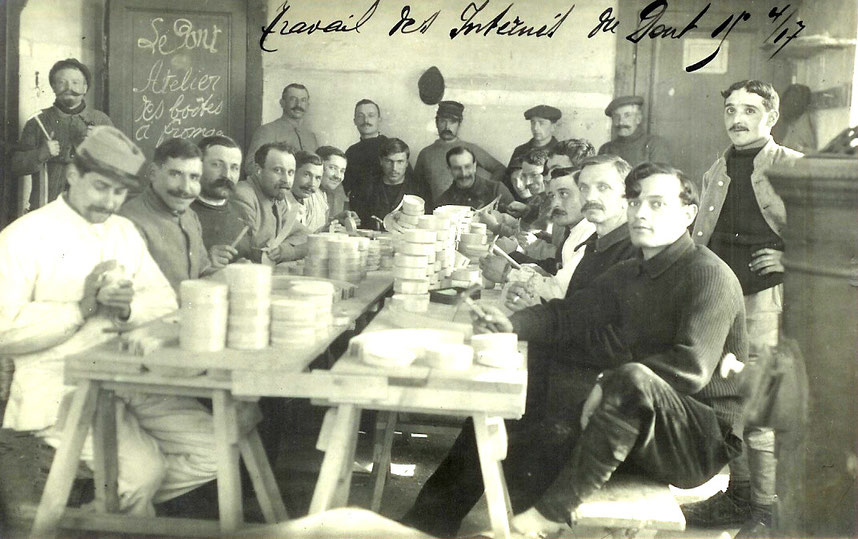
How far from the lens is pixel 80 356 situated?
3000 mm

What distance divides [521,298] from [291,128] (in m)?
1.04

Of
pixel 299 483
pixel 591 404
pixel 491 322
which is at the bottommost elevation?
pixel 299 483

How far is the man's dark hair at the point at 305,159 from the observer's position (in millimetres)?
3473

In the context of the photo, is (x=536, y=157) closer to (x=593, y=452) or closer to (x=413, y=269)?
(x=413, y=269)

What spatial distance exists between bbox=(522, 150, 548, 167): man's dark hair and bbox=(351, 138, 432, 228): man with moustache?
39 centimetres

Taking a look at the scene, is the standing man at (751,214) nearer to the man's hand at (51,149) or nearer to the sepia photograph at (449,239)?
the sepia photograph at (449,239)

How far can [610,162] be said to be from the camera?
10.9 feet

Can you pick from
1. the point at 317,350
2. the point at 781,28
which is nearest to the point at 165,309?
the point at 317,350

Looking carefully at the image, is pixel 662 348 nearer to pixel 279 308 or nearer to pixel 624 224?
pixel 624 224

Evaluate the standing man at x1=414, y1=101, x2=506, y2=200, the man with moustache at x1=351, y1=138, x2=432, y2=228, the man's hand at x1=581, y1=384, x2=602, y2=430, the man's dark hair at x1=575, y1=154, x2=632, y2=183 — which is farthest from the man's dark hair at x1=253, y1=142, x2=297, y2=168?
the man's hand at x1=581, y1=384, x2=602, y2=430

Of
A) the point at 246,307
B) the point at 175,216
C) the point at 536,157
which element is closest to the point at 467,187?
the point at 536,157

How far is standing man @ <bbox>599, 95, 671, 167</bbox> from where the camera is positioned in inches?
129

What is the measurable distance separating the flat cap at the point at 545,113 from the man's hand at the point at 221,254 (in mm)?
1180

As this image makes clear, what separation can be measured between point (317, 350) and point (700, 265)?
1330 mm
